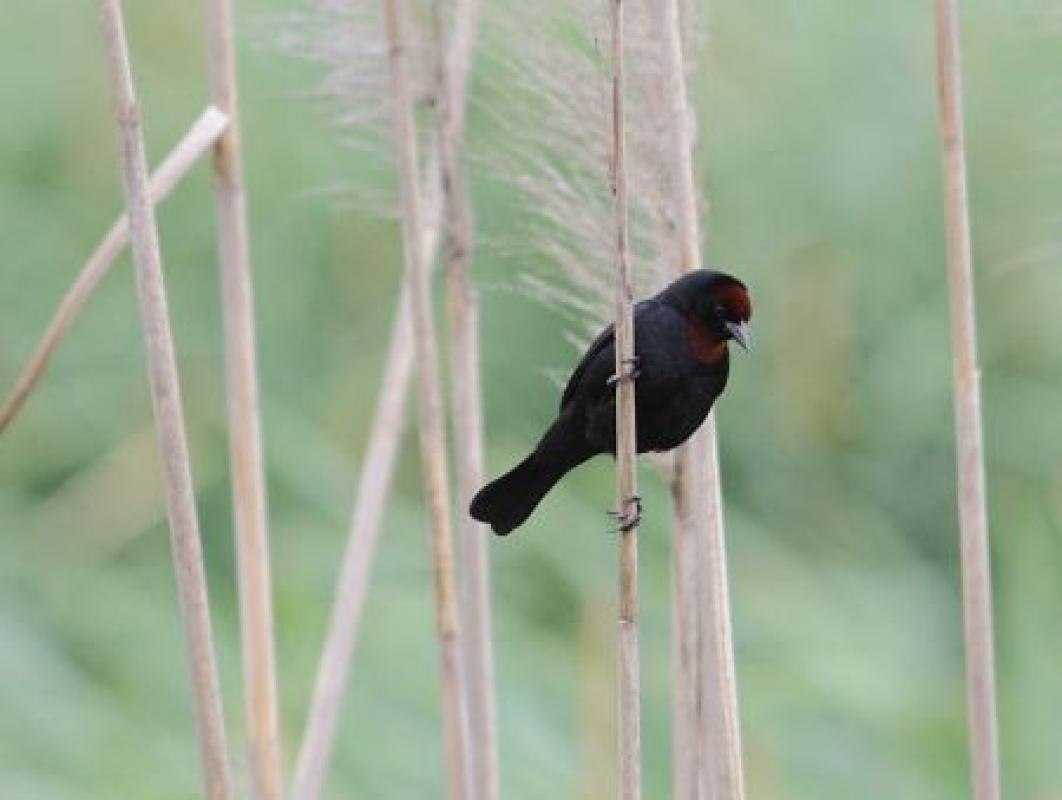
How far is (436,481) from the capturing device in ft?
7.98

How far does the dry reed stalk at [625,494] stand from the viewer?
78.4 inches

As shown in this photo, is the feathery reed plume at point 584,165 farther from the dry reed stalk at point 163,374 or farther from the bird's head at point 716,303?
the dry reed stalk at point 163,374

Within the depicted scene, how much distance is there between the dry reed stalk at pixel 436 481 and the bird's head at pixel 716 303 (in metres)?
0.24

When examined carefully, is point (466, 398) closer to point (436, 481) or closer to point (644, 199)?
Result: point (436, 481)

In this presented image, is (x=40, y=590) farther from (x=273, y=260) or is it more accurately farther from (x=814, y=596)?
(x=814, y=596)

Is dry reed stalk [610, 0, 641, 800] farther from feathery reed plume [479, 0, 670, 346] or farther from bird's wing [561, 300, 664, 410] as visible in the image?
bird's wing [561, 300, 664, 410]

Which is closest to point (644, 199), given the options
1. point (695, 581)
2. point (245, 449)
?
point (695, 581)

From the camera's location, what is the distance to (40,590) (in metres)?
4.06

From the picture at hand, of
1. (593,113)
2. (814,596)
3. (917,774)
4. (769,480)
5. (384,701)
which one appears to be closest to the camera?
(593,113)

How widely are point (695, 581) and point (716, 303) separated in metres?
0.29

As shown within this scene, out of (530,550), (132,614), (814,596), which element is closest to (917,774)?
(814,596)

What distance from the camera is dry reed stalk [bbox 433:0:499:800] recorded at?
2543 millimetres

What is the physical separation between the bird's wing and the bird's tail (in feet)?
0.15

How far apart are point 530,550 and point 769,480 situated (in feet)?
1.58
